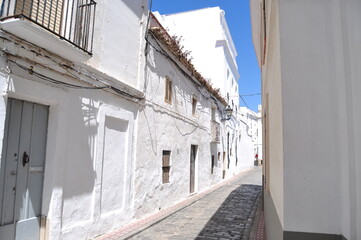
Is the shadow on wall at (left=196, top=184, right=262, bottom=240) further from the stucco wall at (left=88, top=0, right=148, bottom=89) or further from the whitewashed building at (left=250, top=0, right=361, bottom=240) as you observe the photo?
the whitewashed building at (left=250, top=0, right=361, bottom=240)

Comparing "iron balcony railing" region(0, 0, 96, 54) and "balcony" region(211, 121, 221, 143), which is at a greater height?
"iron balcony railing" region(0, 0, 96, 54)

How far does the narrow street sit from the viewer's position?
6144 millimetres

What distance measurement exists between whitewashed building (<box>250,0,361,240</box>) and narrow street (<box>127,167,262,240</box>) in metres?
4.78

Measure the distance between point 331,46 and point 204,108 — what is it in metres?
12.0

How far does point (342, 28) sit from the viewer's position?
1.62 m

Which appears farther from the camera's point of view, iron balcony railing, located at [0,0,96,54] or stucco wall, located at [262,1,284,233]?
iron balcony railing, located at [0,0,96,54]

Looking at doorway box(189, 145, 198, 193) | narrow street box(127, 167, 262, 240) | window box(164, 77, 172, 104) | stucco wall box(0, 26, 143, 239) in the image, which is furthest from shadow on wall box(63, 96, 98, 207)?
doorway box(189, 145, 198, 193)

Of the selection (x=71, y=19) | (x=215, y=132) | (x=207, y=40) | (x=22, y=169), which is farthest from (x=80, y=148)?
(x=207, y=40)

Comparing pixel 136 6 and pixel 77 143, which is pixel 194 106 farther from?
pixel 77 143

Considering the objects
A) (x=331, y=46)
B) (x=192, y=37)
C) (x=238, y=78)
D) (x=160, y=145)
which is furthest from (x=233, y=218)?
(x=238, y=78)

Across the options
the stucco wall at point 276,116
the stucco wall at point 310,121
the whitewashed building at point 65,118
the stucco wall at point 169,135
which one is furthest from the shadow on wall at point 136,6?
the stucco wall at point 310,121

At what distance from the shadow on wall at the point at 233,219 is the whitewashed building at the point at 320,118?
4.81 m

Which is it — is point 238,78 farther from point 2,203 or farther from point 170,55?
point 2,203

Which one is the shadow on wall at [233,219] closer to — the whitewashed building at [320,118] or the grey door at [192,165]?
the grey door at [192,165]
